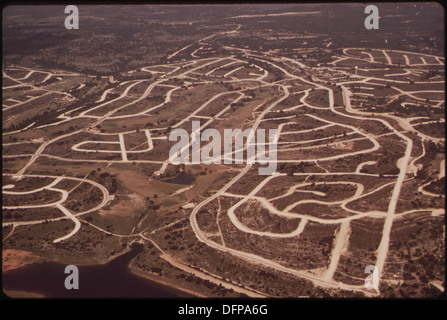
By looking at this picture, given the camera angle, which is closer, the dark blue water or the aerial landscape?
the dark blue water

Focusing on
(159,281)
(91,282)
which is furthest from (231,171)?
(91,282)

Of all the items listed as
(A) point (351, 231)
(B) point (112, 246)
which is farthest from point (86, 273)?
Answer: (A) point (351, 231)

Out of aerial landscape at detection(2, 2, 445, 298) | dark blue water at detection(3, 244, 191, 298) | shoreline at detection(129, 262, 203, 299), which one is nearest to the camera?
shoreline at detection(129, 262, 203, 299)

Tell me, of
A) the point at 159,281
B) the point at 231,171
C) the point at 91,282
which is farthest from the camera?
the point at 231,171

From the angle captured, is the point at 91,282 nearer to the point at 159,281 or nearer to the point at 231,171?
the point at 159,281

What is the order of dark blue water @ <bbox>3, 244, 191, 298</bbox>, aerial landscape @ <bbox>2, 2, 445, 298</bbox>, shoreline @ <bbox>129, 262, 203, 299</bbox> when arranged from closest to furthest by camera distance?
shoreline @ <bbox>129, 262, 203, 299</bbox>, dark blue water @ <bbox>3, 244, 191, 298</bbox>, aerial landscape @ <bbox>2, 2, 445, 298</bbox>

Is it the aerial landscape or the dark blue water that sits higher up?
the aerial landscape
